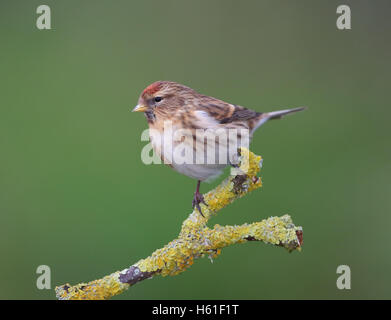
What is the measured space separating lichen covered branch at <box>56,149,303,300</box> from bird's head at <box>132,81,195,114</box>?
588 mm

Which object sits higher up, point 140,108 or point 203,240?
point 140,108

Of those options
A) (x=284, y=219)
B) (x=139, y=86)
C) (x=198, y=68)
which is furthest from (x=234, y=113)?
(x=198, y=68)

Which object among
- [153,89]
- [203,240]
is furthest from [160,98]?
[203,240]

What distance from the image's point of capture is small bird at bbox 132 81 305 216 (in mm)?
2092

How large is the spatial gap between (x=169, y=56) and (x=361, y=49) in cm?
172

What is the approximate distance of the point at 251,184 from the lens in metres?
1.79

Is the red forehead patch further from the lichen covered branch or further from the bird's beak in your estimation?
the lichen covered branch

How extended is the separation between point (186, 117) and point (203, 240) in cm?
73

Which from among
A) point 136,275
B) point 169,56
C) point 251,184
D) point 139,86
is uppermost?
point 169,56

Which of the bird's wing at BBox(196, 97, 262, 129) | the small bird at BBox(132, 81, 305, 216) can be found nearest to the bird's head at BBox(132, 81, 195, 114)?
the small bird at BBox(132, 81, 305, 216)

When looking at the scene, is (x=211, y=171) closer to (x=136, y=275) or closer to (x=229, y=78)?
(x=136, y=275)

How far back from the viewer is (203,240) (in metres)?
1.67

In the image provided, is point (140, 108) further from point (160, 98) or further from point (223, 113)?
point (223, 113)

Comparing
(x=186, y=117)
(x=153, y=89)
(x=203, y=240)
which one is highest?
(x=153, y=89)
